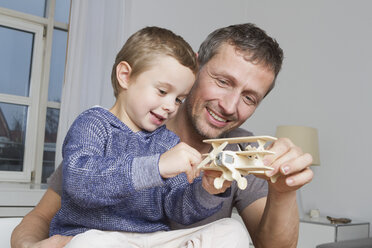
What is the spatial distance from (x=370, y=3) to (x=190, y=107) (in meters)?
2.95

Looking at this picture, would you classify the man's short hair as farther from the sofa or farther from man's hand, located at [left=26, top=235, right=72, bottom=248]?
the sofa

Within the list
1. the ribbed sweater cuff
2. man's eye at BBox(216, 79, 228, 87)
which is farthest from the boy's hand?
man's eye at BBox(216, 79, 228, 87)

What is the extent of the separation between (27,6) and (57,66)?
0.64m

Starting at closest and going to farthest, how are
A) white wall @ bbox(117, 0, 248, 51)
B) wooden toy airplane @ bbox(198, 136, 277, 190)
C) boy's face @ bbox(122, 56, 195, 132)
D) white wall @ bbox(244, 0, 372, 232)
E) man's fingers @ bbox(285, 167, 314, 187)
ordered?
wooden toy airplane @ bbox(198, 136, 277, 190) < man's fingers @ bbox(285, 167, 314, 187) < boy's face @ bbox(122, 56, 195, 132) < white wall @ bbox(244, 0, 372, 232) < white wall @ bbox(117, 0, 248, 51)

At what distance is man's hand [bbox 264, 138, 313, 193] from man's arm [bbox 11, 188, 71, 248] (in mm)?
553

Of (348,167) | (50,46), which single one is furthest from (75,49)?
(348,167)

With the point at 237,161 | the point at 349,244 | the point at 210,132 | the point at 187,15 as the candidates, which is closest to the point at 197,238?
the point at 237,161

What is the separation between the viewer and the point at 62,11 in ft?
14.1

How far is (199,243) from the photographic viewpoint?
0.96 metres

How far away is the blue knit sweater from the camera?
956 mm

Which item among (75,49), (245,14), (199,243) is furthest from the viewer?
(245,14)

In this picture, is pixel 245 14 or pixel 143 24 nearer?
pixel 143 24

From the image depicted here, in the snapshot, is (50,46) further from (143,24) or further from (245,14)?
(245,14)

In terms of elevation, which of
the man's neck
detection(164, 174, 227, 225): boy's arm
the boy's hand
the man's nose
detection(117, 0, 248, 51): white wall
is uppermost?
detection(117, 0, 248, 51): white wall
